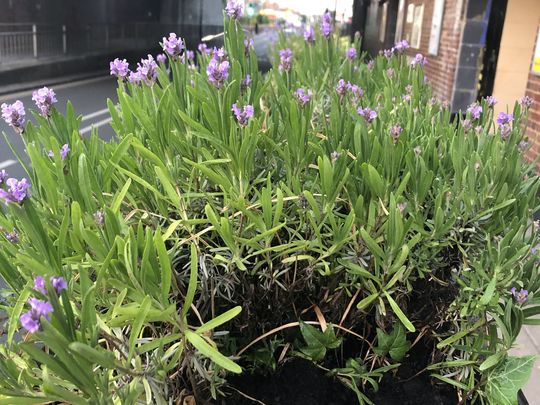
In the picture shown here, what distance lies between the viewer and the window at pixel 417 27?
36.4 ft

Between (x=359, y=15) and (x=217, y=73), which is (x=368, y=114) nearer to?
(x=217, y=73)

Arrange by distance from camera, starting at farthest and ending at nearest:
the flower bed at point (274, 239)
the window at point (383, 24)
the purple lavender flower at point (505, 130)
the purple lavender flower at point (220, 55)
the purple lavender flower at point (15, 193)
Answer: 1. the window at point (383, 24)
2. the purple lavender flower at point (505, 130)
3. the purple lavender flower at point (220, 55)
4. the flower bed at point (274, 239)
5. the purple lavender flower at point (15, 193)

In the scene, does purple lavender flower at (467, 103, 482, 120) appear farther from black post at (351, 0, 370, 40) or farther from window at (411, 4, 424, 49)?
black post at (351, 0, 370, 40)

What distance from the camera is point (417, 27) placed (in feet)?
37.4

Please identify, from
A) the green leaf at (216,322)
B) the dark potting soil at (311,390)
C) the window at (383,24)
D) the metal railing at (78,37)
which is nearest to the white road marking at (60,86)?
the metal railing at (78,37)

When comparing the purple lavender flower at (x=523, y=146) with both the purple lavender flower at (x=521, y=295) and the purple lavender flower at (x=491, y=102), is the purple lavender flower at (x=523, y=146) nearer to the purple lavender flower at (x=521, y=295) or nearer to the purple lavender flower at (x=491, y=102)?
the purple lavender flower at (x=491, y=102)

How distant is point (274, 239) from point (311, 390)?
0.48 meters

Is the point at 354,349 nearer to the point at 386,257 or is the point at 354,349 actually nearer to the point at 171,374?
the point at 386,257

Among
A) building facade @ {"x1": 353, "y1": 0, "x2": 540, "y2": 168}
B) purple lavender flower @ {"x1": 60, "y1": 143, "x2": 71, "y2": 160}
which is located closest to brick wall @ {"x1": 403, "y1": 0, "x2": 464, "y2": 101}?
building facade @ {"x1": 353, "y1": 0, "x2": 540, "y2": 168}

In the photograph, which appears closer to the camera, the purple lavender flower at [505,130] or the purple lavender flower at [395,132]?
the purple lavender flower at [395,132]

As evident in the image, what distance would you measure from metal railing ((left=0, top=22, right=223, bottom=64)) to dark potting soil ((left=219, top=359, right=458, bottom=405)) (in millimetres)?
13370

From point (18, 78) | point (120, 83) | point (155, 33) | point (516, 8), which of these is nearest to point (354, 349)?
point (120, 83)

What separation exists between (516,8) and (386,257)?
7.33m

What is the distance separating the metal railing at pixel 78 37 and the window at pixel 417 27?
5008 mm
